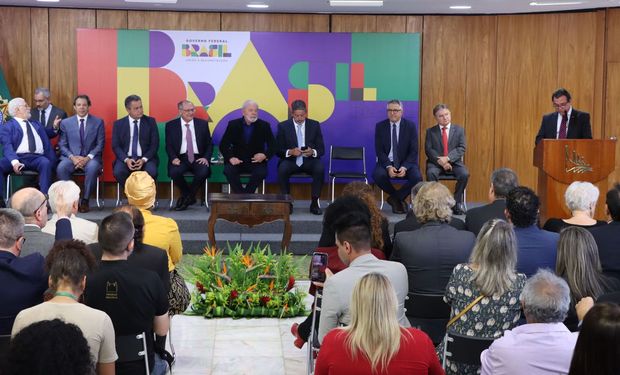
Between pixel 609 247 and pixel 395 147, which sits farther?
pixel 395 147

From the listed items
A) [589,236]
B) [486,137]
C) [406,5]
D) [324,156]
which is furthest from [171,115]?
[589,236]

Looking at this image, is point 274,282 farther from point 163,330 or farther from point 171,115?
point 171,115

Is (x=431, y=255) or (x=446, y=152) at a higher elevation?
(x=446, y=152)

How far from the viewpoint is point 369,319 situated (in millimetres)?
2957

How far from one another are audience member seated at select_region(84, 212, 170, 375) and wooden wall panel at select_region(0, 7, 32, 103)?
755cm

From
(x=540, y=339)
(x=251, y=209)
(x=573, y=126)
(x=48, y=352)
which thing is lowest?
(x=251, y=209)

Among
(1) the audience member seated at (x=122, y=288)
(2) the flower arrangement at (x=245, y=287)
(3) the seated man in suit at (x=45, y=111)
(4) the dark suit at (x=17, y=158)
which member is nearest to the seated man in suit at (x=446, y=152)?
(2) the flower arrangement at (x=245, y=287)

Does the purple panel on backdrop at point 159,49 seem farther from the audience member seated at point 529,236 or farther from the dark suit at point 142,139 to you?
the audience member seated at point 529,236

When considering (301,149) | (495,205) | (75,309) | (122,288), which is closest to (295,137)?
(301,149)

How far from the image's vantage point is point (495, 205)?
5617 mm

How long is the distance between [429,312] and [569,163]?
4.34 metres

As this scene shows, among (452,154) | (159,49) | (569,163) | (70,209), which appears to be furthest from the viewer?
(159,49)

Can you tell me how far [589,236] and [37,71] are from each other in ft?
28.2

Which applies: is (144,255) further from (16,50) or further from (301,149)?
(16,50)
